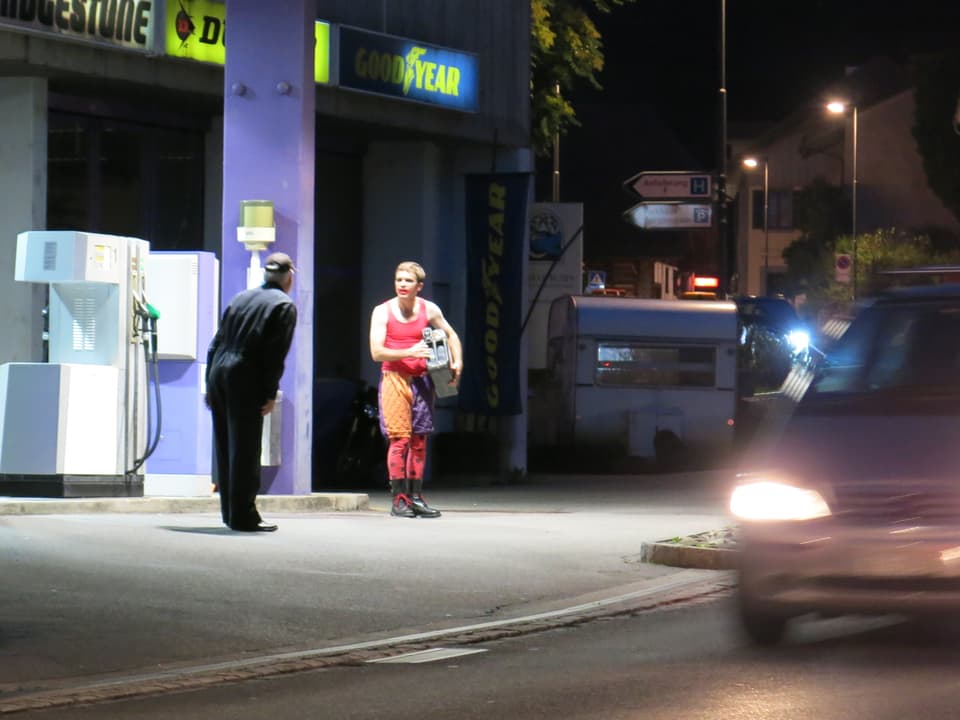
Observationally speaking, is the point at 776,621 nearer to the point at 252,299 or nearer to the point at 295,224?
the point at 252,299

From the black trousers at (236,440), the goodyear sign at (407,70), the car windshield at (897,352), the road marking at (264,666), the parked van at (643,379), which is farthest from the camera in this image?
the parked van at (643,379)

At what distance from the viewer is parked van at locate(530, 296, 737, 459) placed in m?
27.7

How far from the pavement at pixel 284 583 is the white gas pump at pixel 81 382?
18.4 inches

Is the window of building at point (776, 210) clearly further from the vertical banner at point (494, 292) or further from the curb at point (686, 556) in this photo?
the curb at point (686, 556)

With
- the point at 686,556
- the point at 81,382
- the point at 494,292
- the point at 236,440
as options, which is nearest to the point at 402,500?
the point at 81,382

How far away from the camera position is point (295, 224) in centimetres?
1616

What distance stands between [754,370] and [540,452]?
4.18 meters

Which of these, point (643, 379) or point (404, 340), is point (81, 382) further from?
point (643, 379)

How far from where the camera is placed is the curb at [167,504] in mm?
14164

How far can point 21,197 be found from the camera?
713 inches

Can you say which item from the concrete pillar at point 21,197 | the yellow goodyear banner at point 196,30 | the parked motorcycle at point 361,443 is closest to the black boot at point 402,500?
the concrete pillar at point 21,197

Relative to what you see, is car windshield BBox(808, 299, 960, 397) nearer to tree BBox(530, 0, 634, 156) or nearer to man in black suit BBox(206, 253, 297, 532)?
man in black suit BBox(206, 253, 297, 532)

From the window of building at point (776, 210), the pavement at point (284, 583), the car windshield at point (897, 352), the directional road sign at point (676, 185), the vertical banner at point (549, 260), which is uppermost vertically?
the window of building at point (776, 210)

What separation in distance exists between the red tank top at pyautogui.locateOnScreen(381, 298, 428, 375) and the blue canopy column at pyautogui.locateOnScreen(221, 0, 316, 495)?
144cm
